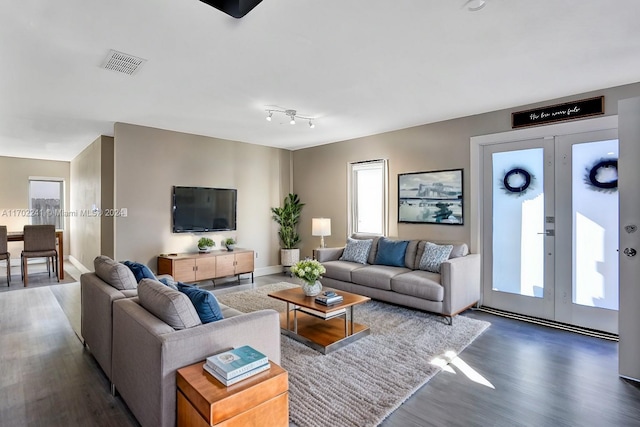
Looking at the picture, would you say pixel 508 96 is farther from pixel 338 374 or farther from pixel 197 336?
pixel 197 336

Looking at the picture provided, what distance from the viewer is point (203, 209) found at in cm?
571

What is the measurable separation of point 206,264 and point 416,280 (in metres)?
3.24

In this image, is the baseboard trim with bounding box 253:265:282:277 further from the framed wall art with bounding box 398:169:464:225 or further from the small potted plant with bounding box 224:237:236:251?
the framed wall art with bounding box 398:169:464:225

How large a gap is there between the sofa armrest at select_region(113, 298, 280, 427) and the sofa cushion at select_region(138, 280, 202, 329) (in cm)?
4

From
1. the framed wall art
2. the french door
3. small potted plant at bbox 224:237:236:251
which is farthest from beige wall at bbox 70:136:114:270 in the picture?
the french door

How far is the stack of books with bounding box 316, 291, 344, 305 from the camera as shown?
3213mm

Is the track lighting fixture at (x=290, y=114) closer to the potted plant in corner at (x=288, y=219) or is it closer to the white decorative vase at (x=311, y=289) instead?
the white decorative vase at (x=311, y=289)

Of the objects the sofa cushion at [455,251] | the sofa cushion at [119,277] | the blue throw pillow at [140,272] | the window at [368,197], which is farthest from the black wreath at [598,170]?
the sofa cushion at [119,277]

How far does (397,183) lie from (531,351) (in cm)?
297

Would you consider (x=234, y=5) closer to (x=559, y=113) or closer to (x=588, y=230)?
(x=559, y=113)

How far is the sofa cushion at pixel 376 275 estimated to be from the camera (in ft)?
13.9

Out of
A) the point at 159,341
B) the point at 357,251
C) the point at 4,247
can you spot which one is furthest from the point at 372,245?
the point at 4,247

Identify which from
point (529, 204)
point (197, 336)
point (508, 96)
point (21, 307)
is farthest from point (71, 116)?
point (529, 204)

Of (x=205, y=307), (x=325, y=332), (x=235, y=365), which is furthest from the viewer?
(x=325, y=332)
